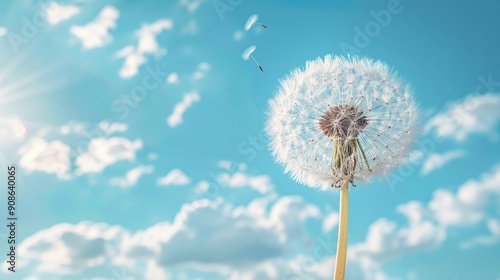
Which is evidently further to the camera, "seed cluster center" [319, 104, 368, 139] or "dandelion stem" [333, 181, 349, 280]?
"seed cluster center" [319, 104, 368, 139]

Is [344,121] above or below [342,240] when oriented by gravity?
above

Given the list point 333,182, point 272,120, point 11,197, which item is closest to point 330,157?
point 333,182

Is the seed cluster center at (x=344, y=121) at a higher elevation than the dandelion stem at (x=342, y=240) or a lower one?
higher

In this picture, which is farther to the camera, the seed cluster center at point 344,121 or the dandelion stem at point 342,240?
the seed cluster center at point 344,121

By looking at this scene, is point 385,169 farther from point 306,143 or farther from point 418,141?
point 306,143

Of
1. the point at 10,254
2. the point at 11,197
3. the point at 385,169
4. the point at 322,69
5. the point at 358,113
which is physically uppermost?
the point at 322,69

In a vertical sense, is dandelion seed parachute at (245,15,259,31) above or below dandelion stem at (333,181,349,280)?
above

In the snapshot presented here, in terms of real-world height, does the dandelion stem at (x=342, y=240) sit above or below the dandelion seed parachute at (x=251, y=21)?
below

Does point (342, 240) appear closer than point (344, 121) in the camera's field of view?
Yes
